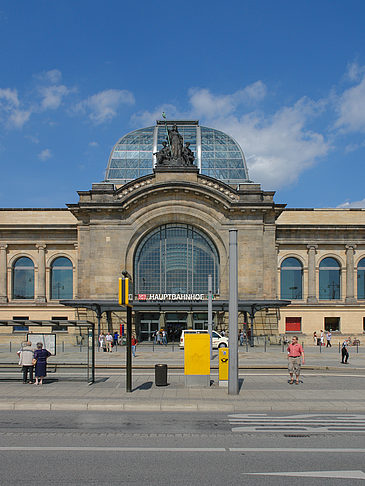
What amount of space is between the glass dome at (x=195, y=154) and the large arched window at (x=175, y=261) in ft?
28.9

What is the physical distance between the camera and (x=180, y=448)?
1109 centimetres

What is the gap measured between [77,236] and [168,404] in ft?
135

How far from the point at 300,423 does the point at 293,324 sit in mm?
42682

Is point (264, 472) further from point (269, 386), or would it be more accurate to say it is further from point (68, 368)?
point (68, 368)

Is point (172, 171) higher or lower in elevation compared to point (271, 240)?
higher

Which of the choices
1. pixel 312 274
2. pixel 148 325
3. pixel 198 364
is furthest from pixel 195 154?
pixel 198 364

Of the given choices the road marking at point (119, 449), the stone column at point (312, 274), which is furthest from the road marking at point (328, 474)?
the stone column at point (312, 274)

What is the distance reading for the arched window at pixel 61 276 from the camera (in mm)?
56906

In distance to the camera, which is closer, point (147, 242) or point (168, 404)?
point (168, 404)

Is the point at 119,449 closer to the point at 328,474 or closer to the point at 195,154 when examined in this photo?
the point at 328,474

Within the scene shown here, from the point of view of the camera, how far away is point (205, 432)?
12719 millimetres

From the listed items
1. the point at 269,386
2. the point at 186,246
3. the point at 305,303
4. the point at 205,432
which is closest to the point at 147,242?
the point at 186,246

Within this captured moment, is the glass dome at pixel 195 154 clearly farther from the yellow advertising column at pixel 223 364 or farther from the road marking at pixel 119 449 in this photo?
the road marking at pixel 119 449

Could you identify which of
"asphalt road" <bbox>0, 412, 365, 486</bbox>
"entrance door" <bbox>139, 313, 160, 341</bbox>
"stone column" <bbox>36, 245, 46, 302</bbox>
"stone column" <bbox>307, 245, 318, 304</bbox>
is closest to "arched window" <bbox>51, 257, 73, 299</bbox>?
"stone column" <bbox>36, 245, 46, 302</bbox>
